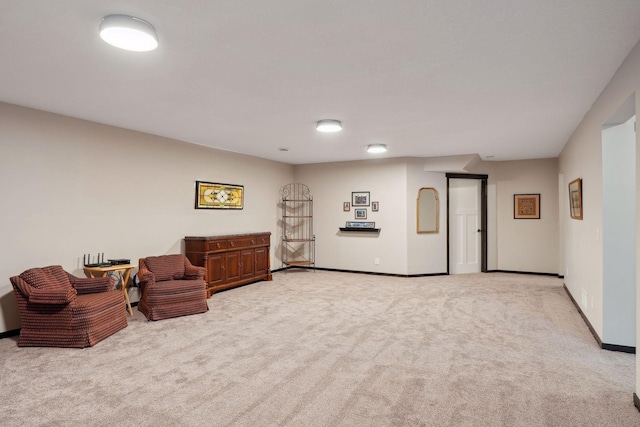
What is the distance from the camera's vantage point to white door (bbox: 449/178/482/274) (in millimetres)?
7785

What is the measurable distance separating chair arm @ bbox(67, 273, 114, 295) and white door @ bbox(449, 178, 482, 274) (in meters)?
6.25

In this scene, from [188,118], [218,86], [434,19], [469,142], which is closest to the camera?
[434,19]

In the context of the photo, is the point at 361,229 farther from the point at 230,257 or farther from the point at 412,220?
the point at 230,257

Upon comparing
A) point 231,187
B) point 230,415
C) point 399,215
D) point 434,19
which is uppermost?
point 434,19

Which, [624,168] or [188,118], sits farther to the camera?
[188,118]

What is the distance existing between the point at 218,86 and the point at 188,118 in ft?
4.28

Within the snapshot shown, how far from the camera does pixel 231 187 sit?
6824 millimetres

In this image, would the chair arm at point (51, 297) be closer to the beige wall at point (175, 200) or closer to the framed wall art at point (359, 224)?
the beige wall at point (175, 200)

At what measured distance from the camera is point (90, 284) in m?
4.02

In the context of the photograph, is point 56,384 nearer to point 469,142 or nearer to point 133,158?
point 133,158

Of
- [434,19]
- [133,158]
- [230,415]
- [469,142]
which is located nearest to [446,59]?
[434,19]

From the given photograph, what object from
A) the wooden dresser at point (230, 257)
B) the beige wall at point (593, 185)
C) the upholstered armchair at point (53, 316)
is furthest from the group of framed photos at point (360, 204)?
the upholstered armchair at point (53, 316)

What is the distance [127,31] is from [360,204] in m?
6.03

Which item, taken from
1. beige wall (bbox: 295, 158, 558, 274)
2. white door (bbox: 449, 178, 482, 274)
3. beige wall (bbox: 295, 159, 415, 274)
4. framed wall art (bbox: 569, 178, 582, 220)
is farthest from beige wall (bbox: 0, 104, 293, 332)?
framed wall art (bbox: 569, 178, 582, 220)
